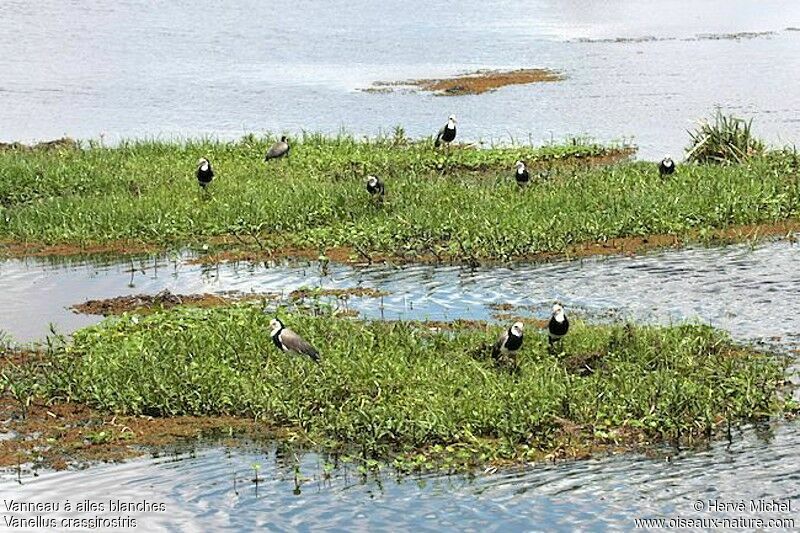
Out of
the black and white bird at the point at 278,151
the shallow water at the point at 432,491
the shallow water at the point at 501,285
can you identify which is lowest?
the shallow water at the point at 432,491

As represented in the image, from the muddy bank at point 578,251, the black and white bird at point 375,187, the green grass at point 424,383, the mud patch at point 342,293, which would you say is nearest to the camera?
the green grass at point 424,383

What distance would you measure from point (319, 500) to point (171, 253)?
34.0 feet

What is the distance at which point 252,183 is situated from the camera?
24656mm

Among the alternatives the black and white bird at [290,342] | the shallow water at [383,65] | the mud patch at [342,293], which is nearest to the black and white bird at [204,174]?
the mud patch at [342,293]

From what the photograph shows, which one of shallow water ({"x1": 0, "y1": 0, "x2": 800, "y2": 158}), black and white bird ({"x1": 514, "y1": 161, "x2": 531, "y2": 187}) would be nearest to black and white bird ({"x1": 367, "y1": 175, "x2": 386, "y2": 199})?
black and white bird ({"x1": 514, "y1": 161, "x2": 531, "y2": 187})

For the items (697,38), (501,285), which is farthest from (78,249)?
(697,38)

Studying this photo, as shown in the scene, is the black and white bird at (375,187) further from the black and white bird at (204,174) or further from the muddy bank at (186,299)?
the muddy bank at (186,299)

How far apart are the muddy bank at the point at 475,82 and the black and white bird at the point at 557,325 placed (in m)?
29.9

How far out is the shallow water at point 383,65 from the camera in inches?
1539

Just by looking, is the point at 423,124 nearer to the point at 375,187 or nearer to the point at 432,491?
the point at 375,187

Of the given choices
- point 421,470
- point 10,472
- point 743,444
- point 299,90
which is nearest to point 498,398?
point 421,470

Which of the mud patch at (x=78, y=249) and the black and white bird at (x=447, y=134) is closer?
the mud patch at (x=78, y=249)

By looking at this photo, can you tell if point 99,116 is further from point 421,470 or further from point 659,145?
point 421,470

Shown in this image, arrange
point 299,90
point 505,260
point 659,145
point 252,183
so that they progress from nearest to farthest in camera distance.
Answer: point 505,260, point 252,183, point 659,145, point 299,90
